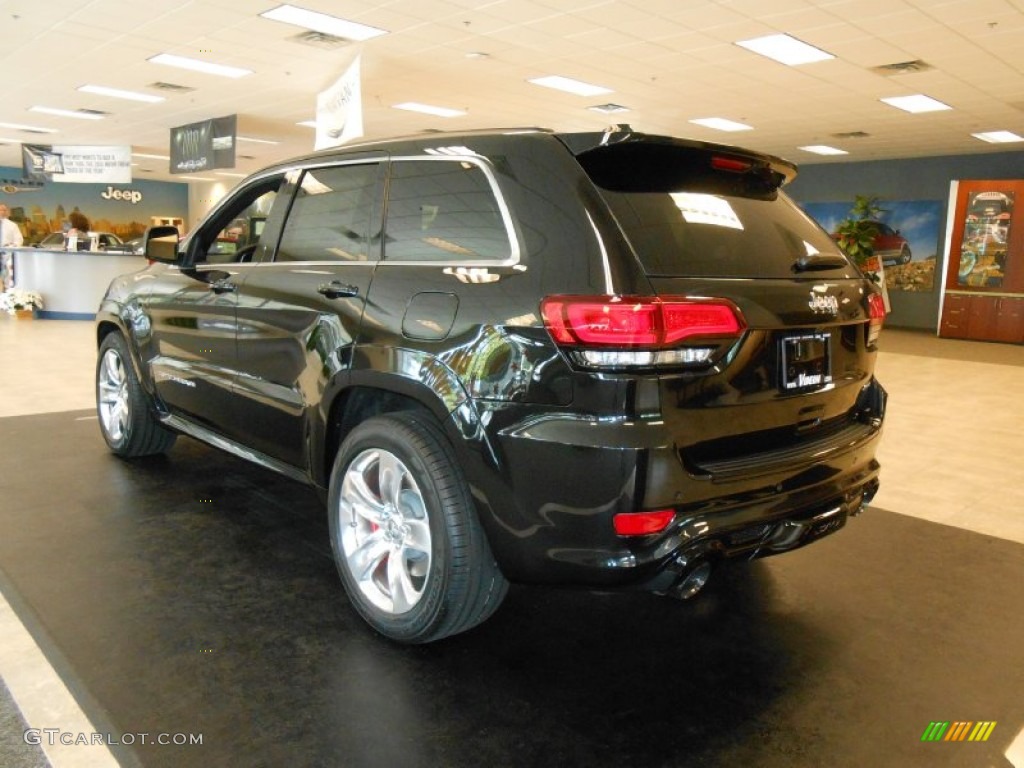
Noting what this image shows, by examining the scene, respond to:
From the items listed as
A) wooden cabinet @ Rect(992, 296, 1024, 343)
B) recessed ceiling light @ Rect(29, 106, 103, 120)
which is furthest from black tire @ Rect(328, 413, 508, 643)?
recessed ceiling light @ Rect(29, 106, 103, 120)

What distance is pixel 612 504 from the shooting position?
1680mm

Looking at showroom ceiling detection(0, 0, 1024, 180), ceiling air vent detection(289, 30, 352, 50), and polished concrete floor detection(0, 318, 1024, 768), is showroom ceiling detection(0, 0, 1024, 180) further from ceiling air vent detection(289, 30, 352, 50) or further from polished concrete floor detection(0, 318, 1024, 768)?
polished concrete floor detection(0, 318, 1024, 768)

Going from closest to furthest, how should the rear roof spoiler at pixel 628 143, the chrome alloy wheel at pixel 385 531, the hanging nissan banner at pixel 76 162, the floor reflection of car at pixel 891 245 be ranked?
the rear roof spoiler at pixel 628 143
the chrome alloy wheel at pixel 385 531
the floor reflection of car at pixel 891 245
the hanging nissan banner at pixel 76 162

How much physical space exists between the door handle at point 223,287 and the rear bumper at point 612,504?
1502 mm

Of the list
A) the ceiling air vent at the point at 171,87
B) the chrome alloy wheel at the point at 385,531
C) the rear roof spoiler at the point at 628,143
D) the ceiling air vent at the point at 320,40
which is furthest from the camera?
the ceiling air vent at the point at 171,87

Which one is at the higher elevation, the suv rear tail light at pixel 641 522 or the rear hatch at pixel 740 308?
the rear hatch at pixel 740 308

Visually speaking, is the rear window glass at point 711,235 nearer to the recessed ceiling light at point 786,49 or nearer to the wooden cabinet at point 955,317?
the recessed ceiling light at point 786,49

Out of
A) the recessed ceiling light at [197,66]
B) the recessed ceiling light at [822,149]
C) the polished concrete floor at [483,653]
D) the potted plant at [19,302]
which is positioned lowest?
the polished concrete floor at [483,653]

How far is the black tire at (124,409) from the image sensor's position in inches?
144

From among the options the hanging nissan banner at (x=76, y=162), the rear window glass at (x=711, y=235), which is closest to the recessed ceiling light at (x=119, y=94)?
the hanging nissan banner at (x=76, y=162)

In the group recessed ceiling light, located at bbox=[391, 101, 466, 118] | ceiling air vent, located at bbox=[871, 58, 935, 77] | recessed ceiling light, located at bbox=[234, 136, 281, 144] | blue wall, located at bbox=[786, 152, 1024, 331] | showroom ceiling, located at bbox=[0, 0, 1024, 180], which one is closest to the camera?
showroom ceiling, located at bbox=[0, 0, 1024, 180]

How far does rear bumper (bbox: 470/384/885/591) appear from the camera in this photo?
1669mm

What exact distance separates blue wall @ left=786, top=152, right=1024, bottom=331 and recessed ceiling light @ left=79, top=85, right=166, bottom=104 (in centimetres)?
1200

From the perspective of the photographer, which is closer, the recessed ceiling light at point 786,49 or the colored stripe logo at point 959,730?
the colored stripe logo at point 959,730
